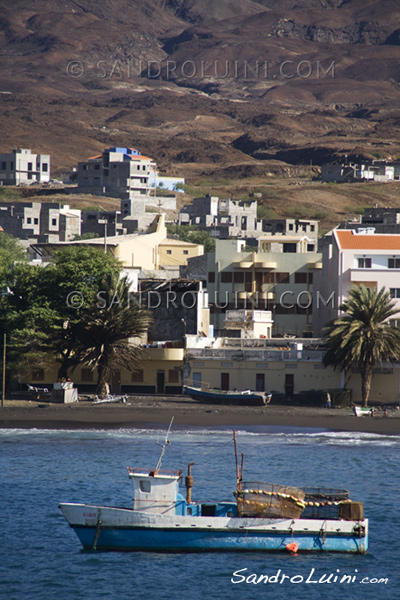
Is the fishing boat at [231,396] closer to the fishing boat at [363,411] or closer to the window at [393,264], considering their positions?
the fishing boat at [363,411]

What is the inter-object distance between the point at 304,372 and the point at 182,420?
11241mm

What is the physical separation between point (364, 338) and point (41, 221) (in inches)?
3678

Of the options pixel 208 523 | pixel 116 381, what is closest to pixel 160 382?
pixel 116 381

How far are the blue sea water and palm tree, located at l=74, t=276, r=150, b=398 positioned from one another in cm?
901

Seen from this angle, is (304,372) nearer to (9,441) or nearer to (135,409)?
(135,409)

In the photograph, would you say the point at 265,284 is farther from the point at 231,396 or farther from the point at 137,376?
the point at 231,396

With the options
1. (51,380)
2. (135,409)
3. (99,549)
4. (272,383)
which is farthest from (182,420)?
(99,549)

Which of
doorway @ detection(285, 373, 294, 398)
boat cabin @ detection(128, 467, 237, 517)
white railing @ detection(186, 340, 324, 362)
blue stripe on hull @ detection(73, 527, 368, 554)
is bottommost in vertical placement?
blue stripe on hull @ detection(73, 527, 368, 554)

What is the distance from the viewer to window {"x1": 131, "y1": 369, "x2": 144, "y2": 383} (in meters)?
68.0

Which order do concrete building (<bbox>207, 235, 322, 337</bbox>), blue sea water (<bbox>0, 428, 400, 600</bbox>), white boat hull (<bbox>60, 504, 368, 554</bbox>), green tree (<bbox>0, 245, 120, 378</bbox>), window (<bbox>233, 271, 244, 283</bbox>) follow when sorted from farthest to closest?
window (<bbox>233, 271, 244, 283</bbox>)
concrete building (<bbox>207, 235, 322, 337</bbox>)
green tree (<bbox>0, 245, 120, 378</bbox>)
white boat hull (<bbox>60, 504, 368, 554</bbox>)
blue sea water (<bbox>0, 428, 400, 600</bbox>)

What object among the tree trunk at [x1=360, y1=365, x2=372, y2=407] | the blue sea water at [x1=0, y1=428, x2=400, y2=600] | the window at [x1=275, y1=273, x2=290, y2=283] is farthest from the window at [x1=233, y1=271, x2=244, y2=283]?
the blue sea water at [x1=0, y1=428, x2=400, y2=600]

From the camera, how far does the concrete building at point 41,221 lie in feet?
472

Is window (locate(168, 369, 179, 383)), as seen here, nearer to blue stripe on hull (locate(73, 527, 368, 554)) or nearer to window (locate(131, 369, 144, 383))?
window (locate(131, 369, 144, 383))

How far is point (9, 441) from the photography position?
5334cm
